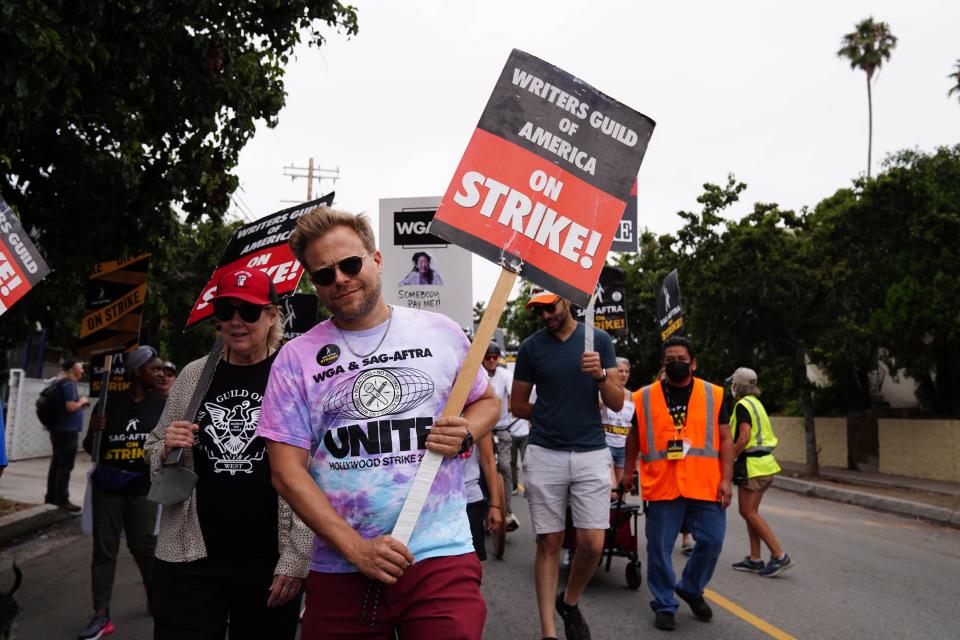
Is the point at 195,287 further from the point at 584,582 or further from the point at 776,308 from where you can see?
the point at 584,582

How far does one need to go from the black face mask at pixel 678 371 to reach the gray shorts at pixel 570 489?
3.36ft

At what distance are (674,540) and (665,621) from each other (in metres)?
0.54

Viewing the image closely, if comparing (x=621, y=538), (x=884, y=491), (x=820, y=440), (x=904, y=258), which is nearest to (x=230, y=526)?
(x=621, y=538)

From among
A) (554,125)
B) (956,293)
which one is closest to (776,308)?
(956,293)

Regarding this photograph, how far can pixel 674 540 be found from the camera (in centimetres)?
609

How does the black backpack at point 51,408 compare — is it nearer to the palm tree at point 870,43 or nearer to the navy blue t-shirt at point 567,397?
the navy blue t-shirt at point 567,397

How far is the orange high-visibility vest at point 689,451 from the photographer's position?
19.9 ft

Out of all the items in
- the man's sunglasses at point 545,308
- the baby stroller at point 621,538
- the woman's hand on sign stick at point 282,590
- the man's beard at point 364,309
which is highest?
the man's sunglasses at point 545,308

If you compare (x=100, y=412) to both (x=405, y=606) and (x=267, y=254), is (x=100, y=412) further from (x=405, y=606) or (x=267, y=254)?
(x=405, y=606)

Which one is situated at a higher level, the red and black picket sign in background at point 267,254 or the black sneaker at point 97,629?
the red and black picket sign in background at point 267,254

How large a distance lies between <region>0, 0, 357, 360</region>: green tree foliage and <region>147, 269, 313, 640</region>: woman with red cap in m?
4.16

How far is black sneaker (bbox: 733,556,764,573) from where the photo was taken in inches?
314

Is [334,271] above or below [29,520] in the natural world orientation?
above

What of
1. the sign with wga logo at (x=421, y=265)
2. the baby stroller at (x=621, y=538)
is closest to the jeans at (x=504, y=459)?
the sign with wga logo at (x=421, y=265)
